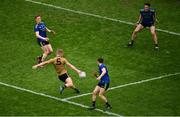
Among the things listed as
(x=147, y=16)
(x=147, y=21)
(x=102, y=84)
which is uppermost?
(x=147, y=16)

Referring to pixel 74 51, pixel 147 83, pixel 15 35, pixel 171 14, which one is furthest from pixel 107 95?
pixel 171 14

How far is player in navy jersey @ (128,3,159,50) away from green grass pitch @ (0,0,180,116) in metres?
0.62

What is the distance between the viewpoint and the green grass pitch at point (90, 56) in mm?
28625

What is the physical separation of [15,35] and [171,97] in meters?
11.3

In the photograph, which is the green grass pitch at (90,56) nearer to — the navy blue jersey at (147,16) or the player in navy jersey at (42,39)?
the player in navy jersey at (42,39)

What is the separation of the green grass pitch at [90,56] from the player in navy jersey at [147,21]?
2.03ft

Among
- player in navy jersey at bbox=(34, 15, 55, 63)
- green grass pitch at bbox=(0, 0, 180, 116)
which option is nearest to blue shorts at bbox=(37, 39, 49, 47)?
player in navy jersey at bbox=(34, 15, 55, 63)

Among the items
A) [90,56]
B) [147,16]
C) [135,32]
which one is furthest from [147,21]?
[90,56]

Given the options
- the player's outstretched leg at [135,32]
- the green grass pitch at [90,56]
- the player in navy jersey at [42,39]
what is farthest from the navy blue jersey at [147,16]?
the player in navy jersey at [42,39]

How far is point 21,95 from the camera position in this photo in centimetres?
2964

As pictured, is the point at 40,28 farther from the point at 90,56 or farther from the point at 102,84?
the point at 102,84

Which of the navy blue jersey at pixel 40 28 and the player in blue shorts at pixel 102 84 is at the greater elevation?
the navy blue jersey at pixel 40 28

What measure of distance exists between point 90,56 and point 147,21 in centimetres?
362

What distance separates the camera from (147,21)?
35594mm
